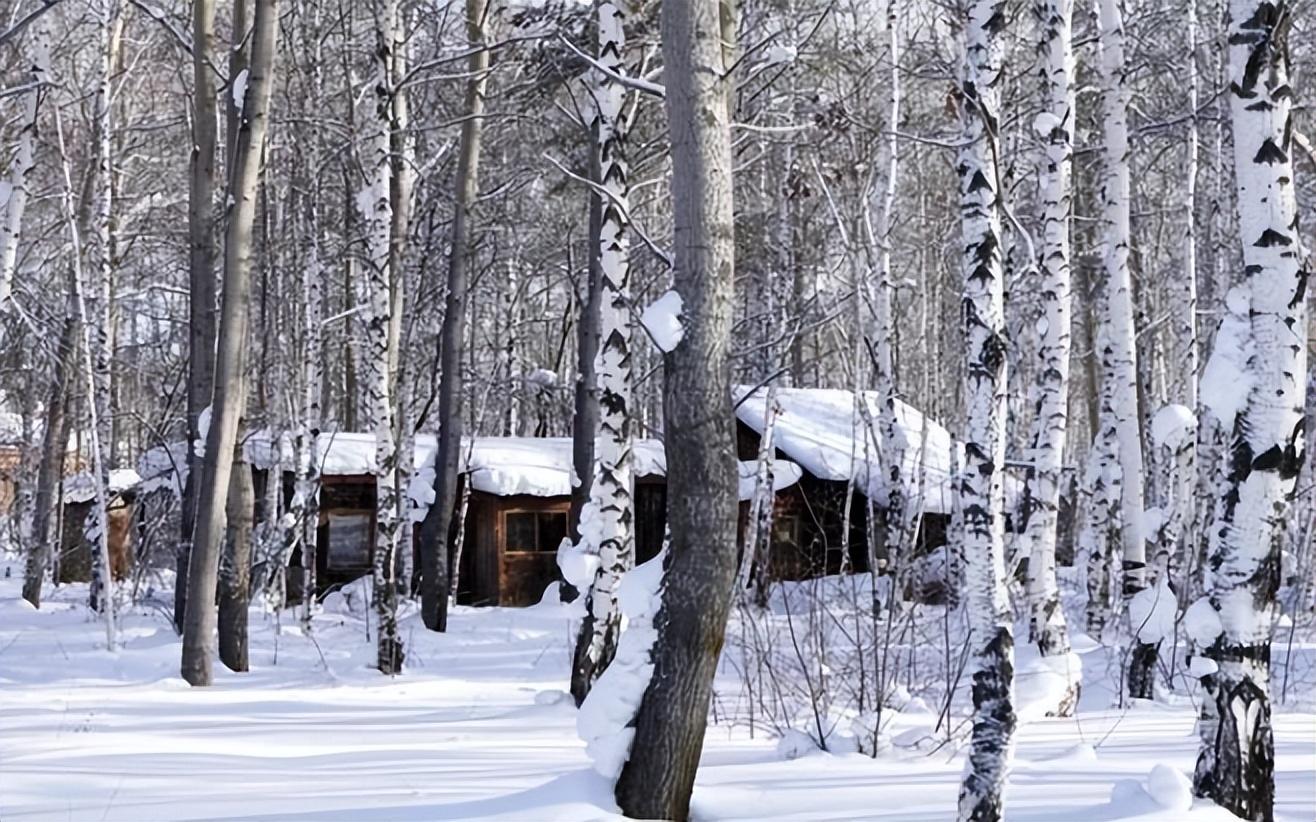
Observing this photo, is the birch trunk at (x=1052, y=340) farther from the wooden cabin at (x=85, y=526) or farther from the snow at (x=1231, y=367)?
the wooden cabin at (x=85, y=526)

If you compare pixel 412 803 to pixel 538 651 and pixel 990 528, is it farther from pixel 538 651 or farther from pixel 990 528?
pixel 538 651

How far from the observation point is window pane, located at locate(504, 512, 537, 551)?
2464 centimetres

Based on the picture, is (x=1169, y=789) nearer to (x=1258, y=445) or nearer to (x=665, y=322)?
(x=1258, y=445)

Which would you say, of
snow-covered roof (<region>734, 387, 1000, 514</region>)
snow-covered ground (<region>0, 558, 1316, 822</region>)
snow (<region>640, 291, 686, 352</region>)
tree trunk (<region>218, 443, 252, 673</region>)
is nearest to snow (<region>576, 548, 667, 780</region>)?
snow-covered ground (<region>0, 558, 1316, 822</region>)

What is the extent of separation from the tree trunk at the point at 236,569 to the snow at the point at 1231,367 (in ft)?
30.5

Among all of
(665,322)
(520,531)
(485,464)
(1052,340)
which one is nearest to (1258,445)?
(665,322)

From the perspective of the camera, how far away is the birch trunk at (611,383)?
979cm

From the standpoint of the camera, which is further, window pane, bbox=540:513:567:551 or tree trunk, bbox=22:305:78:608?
window pane, bbox=540:513:567:551

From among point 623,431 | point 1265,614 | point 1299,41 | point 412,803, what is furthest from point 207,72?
point 1299,41

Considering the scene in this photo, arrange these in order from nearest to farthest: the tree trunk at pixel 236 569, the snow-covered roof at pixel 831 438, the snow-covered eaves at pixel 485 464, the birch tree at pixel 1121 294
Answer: the birch tree at pixel 1121 294
the tree trunk at pixel 236 569
the snow-covered eaves at pixel 485 464
the snow-covered roof at pixel 831 438

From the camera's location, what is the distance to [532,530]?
2484 centimetres

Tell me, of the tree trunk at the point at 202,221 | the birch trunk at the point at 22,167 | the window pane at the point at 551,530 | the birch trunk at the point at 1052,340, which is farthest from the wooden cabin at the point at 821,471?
the birch trunk at the point at 22,167

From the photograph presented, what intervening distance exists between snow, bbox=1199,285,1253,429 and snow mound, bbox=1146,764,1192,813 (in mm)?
1547

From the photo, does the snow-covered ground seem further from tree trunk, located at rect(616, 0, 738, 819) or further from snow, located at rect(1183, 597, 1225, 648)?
snow, located at rect(1183, 597, 1225, 648)
